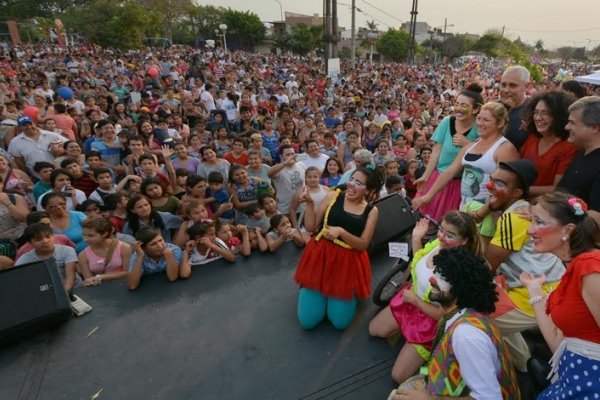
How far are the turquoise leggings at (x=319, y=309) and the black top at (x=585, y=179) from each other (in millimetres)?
1649

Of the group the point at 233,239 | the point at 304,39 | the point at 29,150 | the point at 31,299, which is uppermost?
the point at 304,39

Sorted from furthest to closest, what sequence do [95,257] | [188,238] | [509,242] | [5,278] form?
1. [188,238]
2. [95,257]
3. [5,278]
4. [509,242]

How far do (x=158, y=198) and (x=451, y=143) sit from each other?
320 cm

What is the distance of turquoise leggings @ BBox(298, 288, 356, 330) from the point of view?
276cm

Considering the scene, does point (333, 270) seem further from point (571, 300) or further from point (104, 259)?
point (104, 259)

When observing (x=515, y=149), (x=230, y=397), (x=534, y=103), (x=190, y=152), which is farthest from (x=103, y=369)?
(x=190, y=152)

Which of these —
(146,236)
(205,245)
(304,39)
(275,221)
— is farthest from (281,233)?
(304,39)

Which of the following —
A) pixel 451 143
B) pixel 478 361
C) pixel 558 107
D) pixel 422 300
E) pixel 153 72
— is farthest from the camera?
pixel 153 72

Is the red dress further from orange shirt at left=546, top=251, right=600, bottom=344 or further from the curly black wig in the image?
orange shirt at left=546, top=251, right=600, bottom=344

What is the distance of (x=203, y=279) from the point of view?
343 cm

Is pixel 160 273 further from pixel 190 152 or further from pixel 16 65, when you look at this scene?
pixel 16 65

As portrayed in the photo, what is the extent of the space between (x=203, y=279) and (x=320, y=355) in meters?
1.45

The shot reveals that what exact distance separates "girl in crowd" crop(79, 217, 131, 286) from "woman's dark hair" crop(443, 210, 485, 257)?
289cm

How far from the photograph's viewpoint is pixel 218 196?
4613mm
